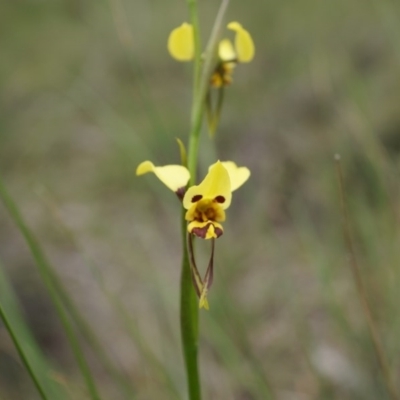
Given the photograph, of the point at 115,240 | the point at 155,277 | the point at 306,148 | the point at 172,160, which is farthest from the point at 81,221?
the point at 155,277

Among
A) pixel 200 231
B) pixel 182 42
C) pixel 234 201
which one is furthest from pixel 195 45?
pixel 234 201

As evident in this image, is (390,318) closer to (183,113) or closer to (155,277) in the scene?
(155,277)

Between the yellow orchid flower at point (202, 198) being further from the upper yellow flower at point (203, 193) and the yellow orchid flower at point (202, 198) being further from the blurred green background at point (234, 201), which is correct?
the blurred green background at point (234, 201)

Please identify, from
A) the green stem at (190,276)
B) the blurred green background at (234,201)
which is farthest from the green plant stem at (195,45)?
the blurred green background at (234,201)

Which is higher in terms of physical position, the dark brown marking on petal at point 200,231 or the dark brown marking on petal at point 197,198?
the dark brown marking on petal at point 197,198

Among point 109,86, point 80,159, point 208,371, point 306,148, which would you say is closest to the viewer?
point 208,371

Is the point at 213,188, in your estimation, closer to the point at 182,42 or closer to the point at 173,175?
the point at 173,175

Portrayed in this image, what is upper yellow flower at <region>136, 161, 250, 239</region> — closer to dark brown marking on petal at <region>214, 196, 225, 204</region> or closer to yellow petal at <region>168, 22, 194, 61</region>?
dark brown marking on petal at <region>214, 196, 225, 204</region>
